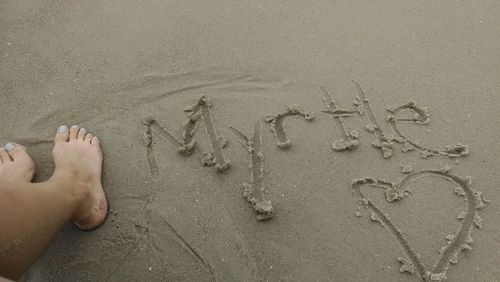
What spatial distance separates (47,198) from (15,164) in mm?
447

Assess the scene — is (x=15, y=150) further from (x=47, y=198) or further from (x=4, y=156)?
(x=47, y=198)

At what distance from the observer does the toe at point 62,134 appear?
2.17 m

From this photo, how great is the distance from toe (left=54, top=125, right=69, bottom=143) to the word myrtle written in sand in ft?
1.22

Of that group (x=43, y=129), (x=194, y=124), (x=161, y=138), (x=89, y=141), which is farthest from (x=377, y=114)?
(x=43, y=129)

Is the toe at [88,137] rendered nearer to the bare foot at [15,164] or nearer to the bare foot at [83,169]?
the bare foot at [83,169]

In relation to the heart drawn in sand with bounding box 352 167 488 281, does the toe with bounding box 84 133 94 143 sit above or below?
above

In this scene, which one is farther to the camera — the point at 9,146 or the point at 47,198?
the point at 9,146

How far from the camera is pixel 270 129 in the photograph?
7.20ft

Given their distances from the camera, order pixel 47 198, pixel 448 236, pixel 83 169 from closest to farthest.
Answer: pixel 47 198
pixel 448 236
pixel 83 169

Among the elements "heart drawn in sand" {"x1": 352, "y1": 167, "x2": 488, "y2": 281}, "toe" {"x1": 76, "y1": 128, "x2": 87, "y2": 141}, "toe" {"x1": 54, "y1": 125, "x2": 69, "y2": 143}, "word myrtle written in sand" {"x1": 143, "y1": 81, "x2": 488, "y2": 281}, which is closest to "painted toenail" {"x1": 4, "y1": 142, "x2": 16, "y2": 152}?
"toe" {"x1": 54, "y1": 125, "x2": 69, "y2": 143}

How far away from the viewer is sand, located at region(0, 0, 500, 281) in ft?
6.25

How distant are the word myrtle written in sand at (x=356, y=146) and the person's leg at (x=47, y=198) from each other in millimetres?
275

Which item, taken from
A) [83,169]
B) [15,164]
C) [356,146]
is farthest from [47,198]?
[356,146]

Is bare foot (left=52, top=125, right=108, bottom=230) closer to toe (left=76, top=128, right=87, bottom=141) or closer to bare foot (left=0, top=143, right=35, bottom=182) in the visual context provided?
toe (left=76, top=128, right=87, bottom=141)
